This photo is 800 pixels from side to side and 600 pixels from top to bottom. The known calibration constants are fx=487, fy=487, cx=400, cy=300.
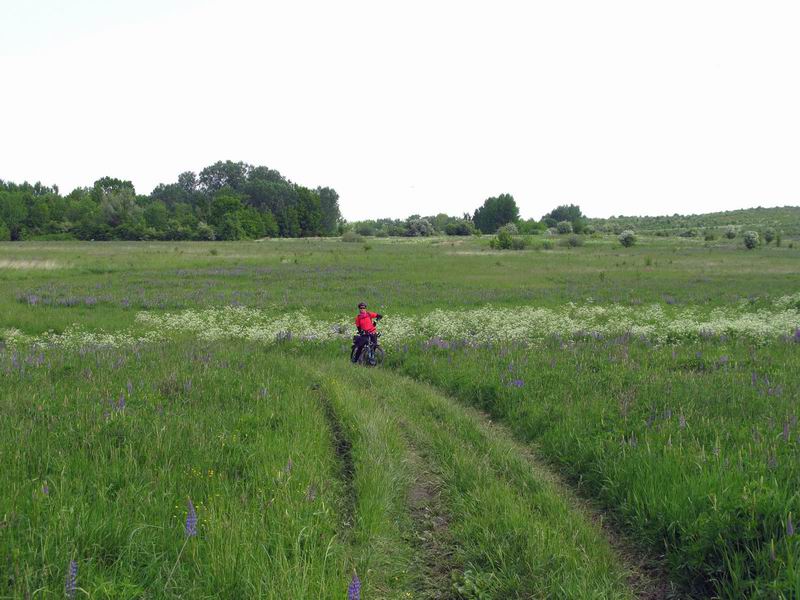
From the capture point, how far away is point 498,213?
172375 millimetres

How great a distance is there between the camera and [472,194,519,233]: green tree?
17062 cm

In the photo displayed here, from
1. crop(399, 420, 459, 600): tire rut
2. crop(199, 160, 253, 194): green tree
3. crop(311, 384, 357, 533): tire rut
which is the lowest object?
crop(399, 420, 459, 600): tire rut

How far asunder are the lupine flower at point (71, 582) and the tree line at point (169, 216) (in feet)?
379

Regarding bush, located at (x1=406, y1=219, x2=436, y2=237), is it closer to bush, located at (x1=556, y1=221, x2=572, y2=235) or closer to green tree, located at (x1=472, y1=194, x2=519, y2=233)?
green tree, located at (x1=472, y1=194, x2=519, y2=233)

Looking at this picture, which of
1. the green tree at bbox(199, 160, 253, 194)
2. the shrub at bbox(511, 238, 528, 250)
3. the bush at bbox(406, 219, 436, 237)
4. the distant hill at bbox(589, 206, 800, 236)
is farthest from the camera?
the green tree at bbox(199, 160, 253, 194)

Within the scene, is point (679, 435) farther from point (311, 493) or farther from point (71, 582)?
point (71, 582)

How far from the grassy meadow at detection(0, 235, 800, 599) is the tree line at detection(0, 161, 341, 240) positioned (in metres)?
110

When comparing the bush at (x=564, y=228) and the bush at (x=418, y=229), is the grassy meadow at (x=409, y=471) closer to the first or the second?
the bush at (x=564, y=228)

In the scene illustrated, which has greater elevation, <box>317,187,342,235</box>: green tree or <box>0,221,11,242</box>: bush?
<box>317,187,342,235</box>: green tree

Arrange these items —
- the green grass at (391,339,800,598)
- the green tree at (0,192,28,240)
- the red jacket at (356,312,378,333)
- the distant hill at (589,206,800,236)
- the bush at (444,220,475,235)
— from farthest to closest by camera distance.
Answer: the bush at (444,220,475,235), the distant hill at (589,206,800,236), the green tree at (0,192,28,240), the red jacket at (356,312,378,333), the green grass at (391,339,800,598)

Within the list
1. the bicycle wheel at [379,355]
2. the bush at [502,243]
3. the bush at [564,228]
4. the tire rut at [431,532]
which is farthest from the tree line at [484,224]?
the tire rut at [431,532]

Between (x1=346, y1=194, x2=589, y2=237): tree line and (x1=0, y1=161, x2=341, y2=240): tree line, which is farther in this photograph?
(x1=346, y1=194, x2=589, y2=237): tree line

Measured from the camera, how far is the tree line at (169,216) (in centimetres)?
11019

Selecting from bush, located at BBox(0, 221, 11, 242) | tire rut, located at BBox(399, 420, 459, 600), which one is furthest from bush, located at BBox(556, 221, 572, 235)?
tire rut, located at BBox(399, 420, 459, 600)
